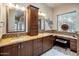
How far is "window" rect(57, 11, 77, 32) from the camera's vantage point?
165cm

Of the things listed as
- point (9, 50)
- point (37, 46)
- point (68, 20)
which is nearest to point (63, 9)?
point (68, 20)

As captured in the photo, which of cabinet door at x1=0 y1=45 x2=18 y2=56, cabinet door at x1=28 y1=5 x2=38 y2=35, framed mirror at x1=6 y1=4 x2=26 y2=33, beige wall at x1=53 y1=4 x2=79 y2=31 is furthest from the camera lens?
cabinet door at x1=28 y1=5 x2=38 y2=35

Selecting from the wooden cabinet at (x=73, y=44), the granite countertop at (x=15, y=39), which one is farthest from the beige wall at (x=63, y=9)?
the granite countertop at (x=15, y=39)

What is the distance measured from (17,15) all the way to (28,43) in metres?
0.56

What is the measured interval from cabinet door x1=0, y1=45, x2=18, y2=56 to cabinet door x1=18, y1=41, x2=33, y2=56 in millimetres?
96

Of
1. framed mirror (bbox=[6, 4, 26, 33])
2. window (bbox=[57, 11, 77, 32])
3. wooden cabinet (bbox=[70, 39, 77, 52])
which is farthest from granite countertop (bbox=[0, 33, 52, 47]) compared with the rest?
wooden cabinet (bbox=[70, 39, 77, 52])

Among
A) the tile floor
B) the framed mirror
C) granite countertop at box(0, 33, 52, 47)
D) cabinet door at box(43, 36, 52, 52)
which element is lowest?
the tile floor

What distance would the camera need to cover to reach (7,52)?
5.08ft

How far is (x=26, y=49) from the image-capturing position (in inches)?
70.7

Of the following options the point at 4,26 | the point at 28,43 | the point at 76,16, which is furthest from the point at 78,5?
the point at 4,26

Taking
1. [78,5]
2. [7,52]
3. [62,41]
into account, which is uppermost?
[78,5]

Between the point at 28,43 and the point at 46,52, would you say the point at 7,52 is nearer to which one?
the point at 28,43

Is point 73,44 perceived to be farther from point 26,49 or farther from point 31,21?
point 31,21

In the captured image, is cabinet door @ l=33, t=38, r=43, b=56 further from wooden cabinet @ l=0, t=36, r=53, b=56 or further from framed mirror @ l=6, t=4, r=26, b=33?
framed mirror @ l=6, t=4, r=26, b=33
